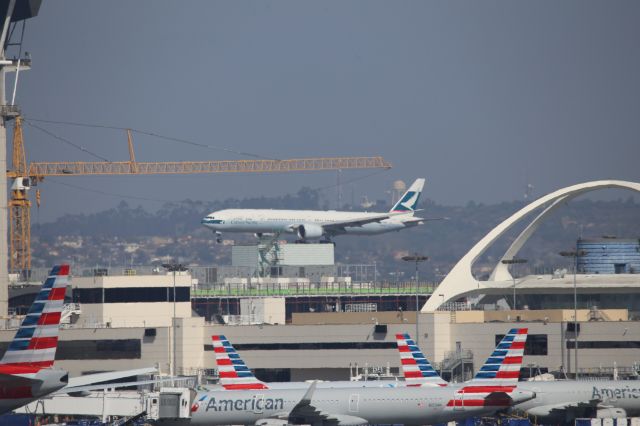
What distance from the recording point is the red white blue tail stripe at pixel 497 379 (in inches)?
3346

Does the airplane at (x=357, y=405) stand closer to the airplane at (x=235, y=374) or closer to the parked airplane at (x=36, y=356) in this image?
the airplane at (x=235, y=374)

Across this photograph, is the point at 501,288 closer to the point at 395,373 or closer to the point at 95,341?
the point at 395,373

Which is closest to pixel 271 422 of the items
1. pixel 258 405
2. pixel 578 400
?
pixel 258 405

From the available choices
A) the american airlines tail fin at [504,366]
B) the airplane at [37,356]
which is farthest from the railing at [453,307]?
the airplane at [37,356]

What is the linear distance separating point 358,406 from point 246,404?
661 cm

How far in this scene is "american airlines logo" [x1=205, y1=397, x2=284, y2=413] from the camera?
84062mm

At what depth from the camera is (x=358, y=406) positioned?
85.1m

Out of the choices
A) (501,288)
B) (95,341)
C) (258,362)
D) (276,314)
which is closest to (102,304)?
(95,341)

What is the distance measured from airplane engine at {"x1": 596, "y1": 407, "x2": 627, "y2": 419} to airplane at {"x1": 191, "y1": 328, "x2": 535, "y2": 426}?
680cm

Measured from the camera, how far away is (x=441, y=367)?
131m

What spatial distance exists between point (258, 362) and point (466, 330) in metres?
19.5

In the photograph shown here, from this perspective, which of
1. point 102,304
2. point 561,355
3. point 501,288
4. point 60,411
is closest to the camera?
point 60,411

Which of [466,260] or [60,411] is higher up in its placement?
[466,260]

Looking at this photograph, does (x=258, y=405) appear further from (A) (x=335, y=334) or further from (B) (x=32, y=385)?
(A) (x=335, y=334)
